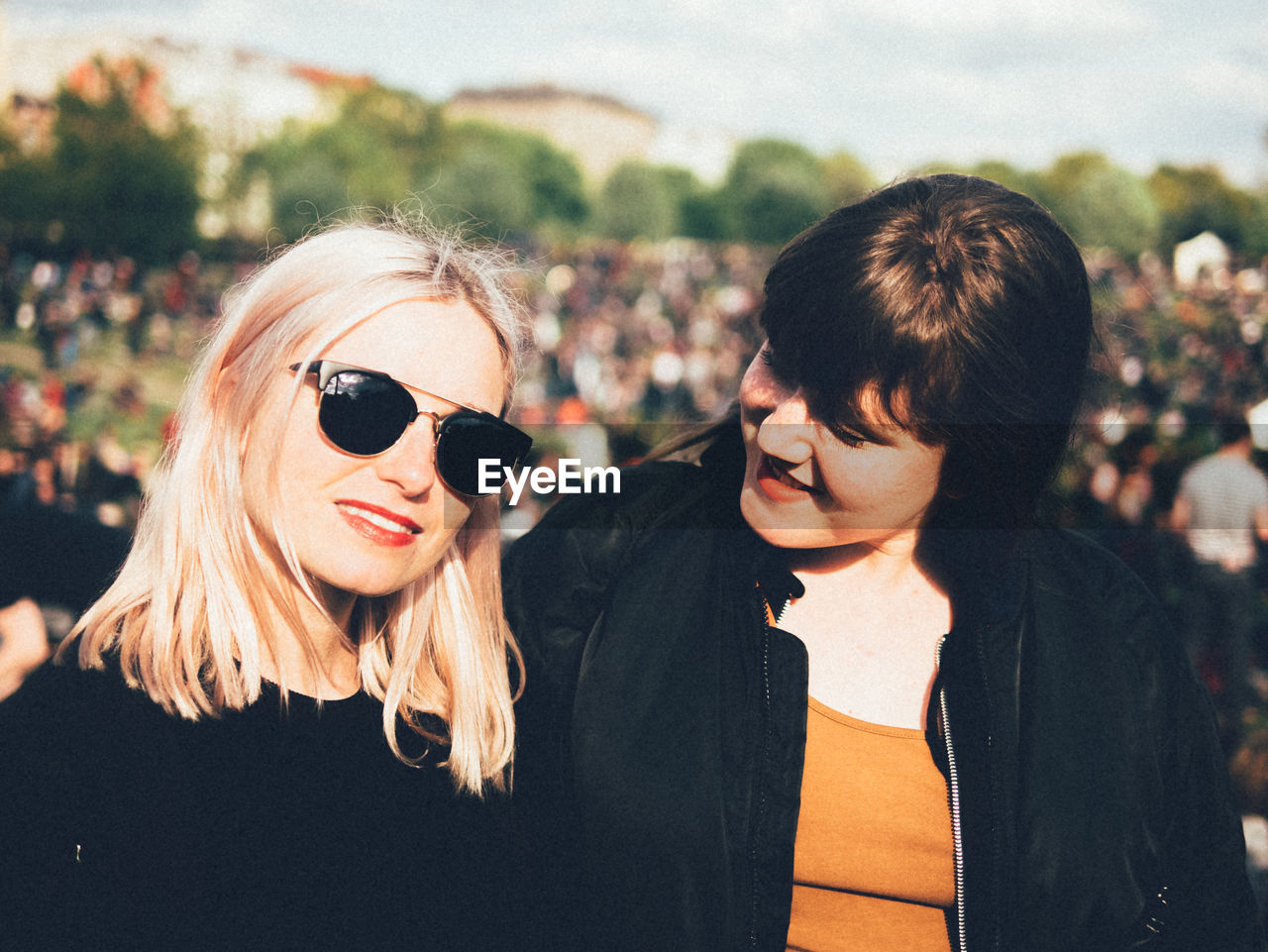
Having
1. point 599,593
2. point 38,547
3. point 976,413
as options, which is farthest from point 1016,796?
point 38,547

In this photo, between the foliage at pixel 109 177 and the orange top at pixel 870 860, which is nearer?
the orange top at pixel 870 860

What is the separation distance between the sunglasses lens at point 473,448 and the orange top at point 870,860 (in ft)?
2.20

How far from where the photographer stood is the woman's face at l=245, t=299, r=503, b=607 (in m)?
1.40

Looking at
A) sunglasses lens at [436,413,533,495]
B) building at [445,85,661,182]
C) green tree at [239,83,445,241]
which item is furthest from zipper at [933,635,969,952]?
building at [445,85,661,182]

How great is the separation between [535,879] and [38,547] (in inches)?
61.5

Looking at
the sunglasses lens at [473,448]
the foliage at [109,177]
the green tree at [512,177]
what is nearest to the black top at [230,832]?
the sunglasses lens at [473,448]

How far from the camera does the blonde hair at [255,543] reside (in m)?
1.43

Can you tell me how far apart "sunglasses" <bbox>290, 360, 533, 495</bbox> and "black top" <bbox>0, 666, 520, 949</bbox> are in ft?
1.36

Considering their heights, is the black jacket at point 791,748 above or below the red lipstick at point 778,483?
below

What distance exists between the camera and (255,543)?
1.47 metres

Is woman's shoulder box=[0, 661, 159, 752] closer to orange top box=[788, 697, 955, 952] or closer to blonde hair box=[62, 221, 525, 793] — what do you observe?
blonde hair box=[62, 221, 525, 793]

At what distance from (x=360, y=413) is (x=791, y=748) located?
81cm

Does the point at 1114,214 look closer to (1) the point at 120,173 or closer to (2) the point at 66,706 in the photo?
(1) the point at 120,173

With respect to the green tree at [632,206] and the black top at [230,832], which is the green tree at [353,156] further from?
the black top at [230,832]
